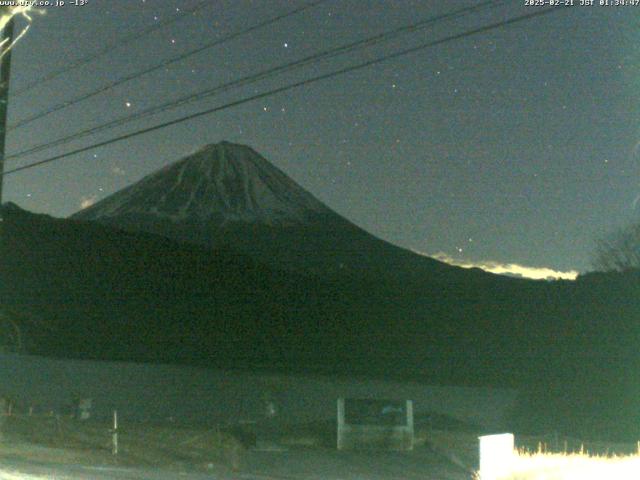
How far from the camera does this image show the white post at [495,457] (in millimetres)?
13727

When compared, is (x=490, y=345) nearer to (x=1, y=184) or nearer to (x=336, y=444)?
(x=336, y=444)

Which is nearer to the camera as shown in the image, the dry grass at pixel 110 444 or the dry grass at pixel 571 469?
the dry grass at pixel 571 469

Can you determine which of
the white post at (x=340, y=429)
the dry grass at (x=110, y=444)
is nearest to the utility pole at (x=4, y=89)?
the dry grass at (x=110, y=444)

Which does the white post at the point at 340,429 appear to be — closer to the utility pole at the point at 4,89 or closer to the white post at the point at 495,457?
the white post at the point at 495,457

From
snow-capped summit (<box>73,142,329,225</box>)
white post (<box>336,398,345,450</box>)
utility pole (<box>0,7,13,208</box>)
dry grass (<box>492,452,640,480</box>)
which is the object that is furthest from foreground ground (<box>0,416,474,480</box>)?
snow-capped summit (<box>73,142,329,225</box>)

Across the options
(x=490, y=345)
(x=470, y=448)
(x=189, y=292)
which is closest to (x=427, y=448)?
(x=470, y=448)

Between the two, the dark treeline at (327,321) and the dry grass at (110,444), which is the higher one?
the dark treeline at (327,321)

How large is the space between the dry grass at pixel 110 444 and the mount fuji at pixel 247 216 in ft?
224

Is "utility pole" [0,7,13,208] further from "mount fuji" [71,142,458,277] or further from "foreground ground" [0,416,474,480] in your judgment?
"mount fuji" [71,142,458,277]

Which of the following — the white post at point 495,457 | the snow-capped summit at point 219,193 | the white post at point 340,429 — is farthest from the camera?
the snow-capped summit at point 219,193

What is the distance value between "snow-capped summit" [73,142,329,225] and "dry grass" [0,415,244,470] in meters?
96.8

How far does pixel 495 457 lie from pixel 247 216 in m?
115

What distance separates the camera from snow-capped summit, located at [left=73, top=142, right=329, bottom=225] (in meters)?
123

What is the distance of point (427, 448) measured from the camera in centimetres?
2119
